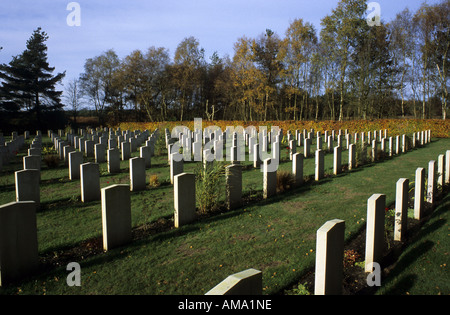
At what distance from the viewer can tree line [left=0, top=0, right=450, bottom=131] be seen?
1170 inches

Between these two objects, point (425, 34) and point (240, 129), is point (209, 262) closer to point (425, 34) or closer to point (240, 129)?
point (240, 129)

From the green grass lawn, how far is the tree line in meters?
19.8

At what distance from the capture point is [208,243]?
16.0ft

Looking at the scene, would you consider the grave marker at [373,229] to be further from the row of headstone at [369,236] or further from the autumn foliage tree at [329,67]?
the autumn foliage tree at [329,67]

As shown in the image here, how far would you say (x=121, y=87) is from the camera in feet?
136

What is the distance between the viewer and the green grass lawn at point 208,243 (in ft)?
12.1

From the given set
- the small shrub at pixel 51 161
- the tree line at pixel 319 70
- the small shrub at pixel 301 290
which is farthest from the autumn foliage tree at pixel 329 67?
the small shrub at pixel 301 290

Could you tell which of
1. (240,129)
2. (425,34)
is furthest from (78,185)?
(425,34)

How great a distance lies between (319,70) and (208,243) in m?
36.5

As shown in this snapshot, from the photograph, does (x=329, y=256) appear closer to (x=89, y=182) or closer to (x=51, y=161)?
(x=89, y=182)

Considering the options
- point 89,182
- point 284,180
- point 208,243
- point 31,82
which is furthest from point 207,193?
point 31,82

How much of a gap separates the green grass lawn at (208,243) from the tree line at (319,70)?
781 inches

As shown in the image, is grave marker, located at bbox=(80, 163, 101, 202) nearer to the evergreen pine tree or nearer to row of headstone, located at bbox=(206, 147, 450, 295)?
row of headstone, located at bbox=(206, 147, 450, 295)

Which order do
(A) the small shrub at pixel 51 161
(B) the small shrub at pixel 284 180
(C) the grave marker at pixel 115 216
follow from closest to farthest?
(C) the grave marker at pixel 115 216
(B) the small shrub at pixel 284 180
(A) the small shrub at pixel 51 161
